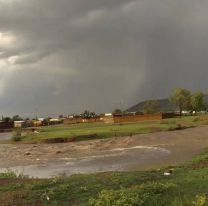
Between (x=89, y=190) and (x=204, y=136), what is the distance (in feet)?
141

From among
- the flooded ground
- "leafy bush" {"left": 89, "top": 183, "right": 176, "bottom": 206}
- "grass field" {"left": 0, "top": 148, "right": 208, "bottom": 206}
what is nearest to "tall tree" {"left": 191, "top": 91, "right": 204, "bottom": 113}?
the flooded ground

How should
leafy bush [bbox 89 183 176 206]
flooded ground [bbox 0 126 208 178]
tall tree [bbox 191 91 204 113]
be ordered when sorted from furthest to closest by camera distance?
tall tree [bbox 191 91 204 113] → flooded ground [bbox 0 126 208 178] → leafy bush [bbox 89 183 176 206]

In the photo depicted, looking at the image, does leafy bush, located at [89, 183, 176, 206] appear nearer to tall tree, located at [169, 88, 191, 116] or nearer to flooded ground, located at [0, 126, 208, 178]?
flooded ground, located at [0, 126, 208, 178]

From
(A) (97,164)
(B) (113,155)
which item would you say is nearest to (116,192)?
(A) (97,164)

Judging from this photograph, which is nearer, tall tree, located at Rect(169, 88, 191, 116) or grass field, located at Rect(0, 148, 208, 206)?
grass field, located at Rect(0, 148, 208, 206)

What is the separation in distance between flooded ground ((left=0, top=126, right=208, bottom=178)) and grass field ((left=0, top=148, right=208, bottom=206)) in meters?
13.9

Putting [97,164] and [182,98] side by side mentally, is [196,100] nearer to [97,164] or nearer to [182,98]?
[182,98]

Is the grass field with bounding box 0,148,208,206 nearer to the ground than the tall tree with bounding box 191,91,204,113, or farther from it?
nearer to the ground

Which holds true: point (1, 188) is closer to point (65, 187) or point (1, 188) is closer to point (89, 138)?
point (65, 187)

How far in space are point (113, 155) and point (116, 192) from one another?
2819cm

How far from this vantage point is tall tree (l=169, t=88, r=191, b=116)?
14900 cm

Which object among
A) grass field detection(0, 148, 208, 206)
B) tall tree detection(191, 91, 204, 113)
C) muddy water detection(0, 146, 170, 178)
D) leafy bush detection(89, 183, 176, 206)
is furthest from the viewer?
tall tree detection(191, 91, 204, 113)

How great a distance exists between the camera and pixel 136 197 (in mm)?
12188

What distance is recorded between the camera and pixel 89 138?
62.2 meters
